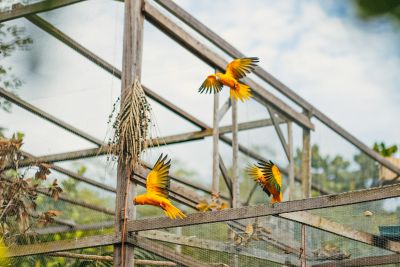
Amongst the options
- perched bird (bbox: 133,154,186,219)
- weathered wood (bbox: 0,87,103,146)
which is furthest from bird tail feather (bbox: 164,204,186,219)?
weathered wood (bbox: 0,87,103,146)

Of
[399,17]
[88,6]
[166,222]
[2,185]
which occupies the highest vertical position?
[88,6]

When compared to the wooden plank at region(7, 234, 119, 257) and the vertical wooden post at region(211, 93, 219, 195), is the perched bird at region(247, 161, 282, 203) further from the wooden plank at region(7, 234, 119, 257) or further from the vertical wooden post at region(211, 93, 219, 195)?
the vertical wooden post at region(211, 93, 219, 195)

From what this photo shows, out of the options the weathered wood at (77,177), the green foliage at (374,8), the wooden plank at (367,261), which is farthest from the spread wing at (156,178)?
the green foliage at (374,8)

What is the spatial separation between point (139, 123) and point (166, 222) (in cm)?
76

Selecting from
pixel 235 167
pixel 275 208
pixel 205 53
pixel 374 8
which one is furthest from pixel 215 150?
pixel 374 8

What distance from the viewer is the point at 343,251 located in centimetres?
431

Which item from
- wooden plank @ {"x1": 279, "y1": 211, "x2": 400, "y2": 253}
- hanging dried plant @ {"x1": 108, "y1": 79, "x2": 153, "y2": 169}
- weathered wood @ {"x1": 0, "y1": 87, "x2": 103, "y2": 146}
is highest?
weathered wood @ {"x1": 0, "y1": 87, "x2": 103, "y2": 146}

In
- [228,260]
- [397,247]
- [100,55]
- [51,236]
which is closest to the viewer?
[397,247]

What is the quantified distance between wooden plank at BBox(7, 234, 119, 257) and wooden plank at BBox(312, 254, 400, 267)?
150cm

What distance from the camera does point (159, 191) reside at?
15.2ft

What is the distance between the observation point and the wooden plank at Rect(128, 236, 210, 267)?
466 cm

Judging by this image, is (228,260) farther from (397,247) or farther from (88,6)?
(88,6)

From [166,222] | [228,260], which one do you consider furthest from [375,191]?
[166,222]

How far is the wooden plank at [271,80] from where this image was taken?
615cm
